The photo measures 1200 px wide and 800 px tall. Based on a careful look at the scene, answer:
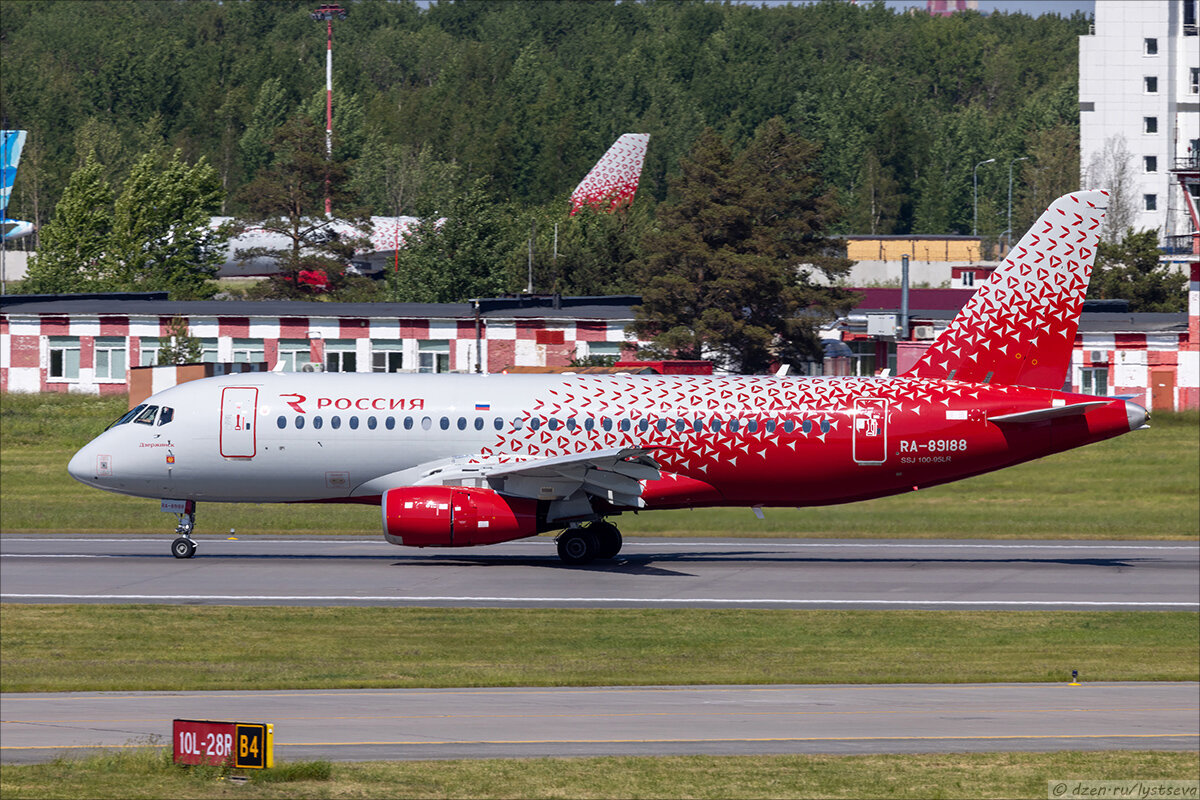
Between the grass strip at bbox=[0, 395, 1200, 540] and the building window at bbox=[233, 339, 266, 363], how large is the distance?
1554 cm

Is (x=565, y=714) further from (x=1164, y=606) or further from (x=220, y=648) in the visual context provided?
(x=1164, y=606)

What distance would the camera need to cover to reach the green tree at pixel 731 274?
77.8 metres

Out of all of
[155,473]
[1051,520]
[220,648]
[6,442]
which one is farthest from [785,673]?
[6,442]

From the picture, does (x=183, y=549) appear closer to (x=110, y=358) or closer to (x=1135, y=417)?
(x=1135, y=417)

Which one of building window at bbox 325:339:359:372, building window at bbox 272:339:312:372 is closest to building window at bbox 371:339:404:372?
building window at bbox 325:339:359:372

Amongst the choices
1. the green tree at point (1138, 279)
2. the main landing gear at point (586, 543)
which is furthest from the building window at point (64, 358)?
the green tree at point (1138, 279)

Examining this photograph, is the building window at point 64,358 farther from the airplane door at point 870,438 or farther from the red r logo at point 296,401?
the airplane door at point 870,438

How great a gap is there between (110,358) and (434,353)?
55.7 ft

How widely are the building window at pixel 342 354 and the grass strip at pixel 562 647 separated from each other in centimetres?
4988

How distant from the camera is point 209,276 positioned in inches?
4370

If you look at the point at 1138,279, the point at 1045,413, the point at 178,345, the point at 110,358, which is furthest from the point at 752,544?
the point at 1138,279

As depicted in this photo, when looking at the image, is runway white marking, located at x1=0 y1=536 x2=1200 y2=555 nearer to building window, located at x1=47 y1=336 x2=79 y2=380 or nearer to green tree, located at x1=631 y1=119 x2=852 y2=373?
green tree, located at x1=631 y1=119 x2=852 y2=373

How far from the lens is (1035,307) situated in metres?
38.9

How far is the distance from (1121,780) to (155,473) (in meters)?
25.7
